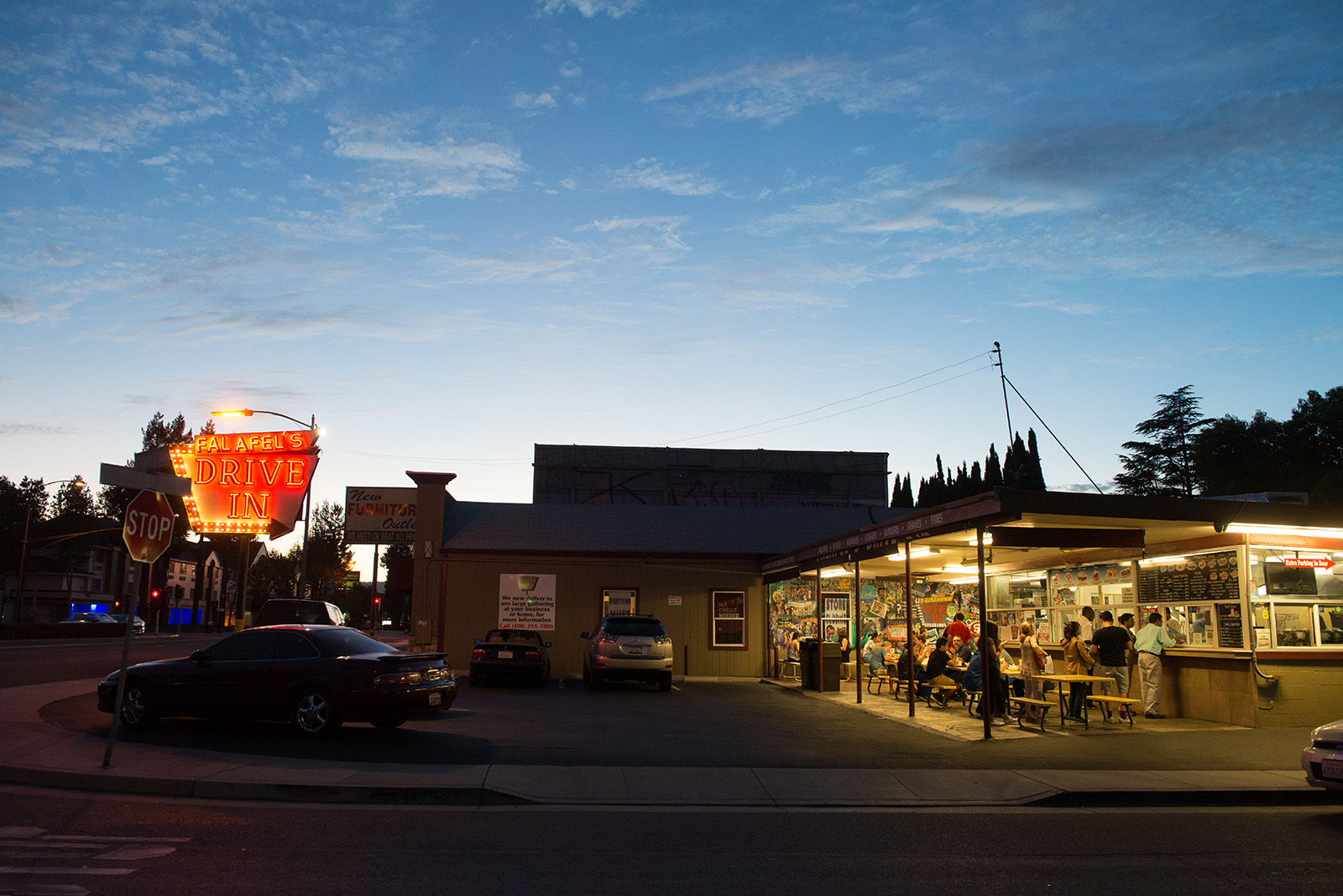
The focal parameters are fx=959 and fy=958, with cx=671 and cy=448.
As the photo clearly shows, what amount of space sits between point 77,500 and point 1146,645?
78908 millimetres

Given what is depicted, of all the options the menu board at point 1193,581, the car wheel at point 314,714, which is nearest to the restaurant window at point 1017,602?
A: the menu board at point 1193,581

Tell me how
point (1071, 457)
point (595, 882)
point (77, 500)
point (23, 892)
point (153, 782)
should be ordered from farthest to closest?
1. point (77, 500)
2. point (1071, 457)
3. point (153, 782)
4. point (595, 882)
5. point (23, 892)

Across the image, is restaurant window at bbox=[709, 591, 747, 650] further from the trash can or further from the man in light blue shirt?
the man in light blue shirt

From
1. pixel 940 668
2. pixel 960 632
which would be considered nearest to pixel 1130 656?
pixel 940 668

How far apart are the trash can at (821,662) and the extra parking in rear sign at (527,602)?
819cm

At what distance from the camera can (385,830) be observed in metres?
8.06

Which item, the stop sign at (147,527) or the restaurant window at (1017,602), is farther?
the restaurant window at (1017,602)

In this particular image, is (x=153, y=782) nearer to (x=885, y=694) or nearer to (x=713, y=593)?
(x=885, y=694)

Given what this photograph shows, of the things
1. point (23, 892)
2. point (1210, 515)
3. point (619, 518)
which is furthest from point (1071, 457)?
point (23, 892)

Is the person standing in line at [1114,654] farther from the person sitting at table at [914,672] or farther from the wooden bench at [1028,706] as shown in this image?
the person sitting at table at [914,672]

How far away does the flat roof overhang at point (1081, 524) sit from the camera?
13414mm

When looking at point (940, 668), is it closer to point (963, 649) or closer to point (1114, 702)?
point (963, 649)

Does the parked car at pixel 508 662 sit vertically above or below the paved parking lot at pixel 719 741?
above

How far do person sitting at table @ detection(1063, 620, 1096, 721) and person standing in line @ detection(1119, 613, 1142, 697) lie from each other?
0.67 m
